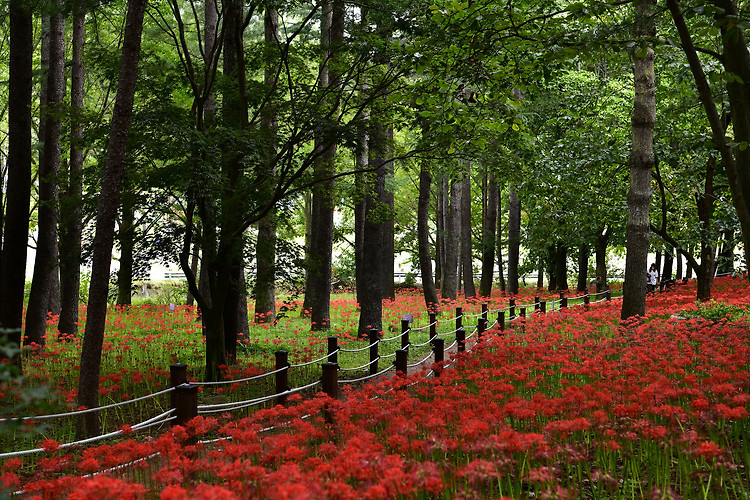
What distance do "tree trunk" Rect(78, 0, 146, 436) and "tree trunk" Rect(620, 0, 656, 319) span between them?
9666 millimetres

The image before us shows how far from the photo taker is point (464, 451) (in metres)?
4.18

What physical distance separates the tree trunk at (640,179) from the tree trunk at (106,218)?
9666mm

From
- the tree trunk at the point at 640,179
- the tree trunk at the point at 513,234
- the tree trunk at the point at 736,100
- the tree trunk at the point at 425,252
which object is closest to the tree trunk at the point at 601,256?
the tree trunk at the point at 513,234

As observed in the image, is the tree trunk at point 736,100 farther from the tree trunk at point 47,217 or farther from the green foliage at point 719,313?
the tree trunk at point 47,217

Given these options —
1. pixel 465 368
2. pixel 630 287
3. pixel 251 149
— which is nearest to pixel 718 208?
pixel 630 287

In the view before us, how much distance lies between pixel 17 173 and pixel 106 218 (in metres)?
3.08

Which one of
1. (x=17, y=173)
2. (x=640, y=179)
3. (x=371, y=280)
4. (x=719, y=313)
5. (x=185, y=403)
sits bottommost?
(x=185, y=403)

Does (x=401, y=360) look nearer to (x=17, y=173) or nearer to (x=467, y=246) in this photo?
(x=17, y=173)

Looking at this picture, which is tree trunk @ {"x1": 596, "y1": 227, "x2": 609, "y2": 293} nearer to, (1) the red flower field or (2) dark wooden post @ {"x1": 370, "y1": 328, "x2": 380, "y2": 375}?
(2) dark wooden post @ {"x1": 370, "y1": 328, "x2": 380, "y2": 375}

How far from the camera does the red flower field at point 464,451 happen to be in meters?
3.46

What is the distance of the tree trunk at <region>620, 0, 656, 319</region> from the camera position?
40.0ft

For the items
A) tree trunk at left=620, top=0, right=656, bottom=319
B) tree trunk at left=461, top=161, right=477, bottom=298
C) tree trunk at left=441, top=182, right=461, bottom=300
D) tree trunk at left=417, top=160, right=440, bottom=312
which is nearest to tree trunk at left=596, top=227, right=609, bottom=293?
tree trunk at left=461, top=161, right=477, bottom=298

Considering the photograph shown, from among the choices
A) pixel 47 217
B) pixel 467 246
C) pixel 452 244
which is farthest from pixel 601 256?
pixel 47 217

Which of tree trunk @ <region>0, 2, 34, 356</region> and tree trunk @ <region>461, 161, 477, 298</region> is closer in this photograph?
tree trunk @ <region>0, 2, 34, 356</region>
